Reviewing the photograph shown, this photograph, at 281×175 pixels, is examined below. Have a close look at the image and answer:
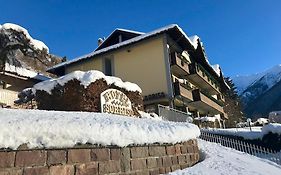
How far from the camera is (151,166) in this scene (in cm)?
487

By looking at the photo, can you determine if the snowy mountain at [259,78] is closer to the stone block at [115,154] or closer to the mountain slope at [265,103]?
the mountain slope at [265,103]

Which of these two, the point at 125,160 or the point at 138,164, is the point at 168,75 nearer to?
the point at 138,164

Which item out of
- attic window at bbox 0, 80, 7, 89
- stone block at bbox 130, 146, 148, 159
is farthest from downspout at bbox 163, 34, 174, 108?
stone block at bbox 130, 146, 148, 159

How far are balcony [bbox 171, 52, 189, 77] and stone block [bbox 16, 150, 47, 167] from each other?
1843 centimetres

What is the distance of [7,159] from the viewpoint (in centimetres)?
334

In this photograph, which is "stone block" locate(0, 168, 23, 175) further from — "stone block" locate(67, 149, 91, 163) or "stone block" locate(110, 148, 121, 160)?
"stone block" locate(110, 148, 121, 160)

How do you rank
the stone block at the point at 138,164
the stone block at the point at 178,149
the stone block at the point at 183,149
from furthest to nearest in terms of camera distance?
the stone block at the point at 183,149 → the stone block at the point at 178,149 → the stone block at the point at 138,164

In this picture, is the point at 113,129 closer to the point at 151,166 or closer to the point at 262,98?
the point at 151,166

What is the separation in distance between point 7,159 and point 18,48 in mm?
21461

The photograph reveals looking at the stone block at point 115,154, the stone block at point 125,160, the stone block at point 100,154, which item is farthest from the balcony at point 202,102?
the stone block at point 100,154

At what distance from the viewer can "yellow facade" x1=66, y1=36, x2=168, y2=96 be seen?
21.4 m

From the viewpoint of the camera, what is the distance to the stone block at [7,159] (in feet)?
10.8

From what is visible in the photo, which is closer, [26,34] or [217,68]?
[26,34]

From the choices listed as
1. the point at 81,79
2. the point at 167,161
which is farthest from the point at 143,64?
the point at 167,161
